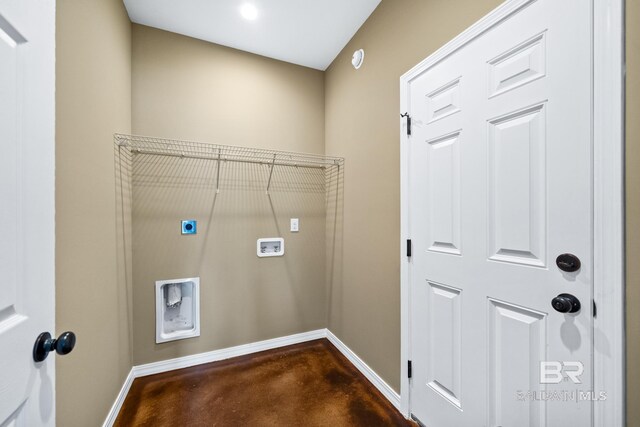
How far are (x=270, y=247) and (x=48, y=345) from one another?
1.75 metres

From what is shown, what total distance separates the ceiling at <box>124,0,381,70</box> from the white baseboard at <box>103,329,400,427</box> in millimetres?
2625

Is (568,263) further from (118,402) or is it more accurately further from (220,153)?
(118,402)

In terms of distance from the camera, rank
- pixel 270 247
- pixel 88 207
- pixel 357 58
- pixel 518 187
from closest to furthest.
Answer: pixel 518 187 → pixel 88 207 → pixel 357 58 → pixel 270 247

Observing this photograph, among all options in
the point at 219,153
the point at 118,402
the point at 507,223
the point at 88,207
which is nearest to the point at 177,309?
the point at 118,402

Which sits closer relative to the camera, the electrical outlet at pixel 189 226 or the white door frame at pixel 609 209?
the white door frame at pixel 609 209

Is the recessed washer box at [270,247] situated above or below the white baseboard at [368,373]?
above

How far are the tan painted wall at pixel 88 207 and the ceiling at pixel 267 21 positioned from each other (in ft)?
1.06

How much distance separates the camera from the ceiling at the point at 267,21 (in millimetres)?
1802

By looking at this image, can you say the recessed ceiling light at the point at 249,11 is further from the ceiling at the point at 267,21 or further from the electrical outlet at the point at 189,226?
the electrical outlet at the point at 189,226

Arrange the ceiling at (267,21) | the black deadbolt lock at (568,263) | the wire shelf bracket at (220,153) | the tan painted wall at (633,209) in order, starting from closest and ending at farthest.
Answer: the tan painted wall at (633,209)
the black deadbolt lock at (568,263)
the ceiling at (267,21)
the wire shelf bracket at (220,153)

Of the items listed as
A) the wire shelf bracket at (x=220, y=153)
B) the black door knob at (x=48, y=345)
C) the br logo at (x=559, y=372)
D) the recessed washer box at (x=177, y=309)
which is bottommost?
the recessed washer box at (x=177, y=309)

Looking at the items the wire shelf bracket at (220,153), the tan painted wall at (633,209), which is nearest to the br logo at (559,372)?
the tan painted wall at (633,209)

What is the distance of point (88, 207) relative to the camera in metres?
1.26

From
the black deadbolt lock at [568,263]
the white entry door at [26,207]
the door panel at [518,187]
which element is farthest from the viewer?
the door panel at [518,187]
